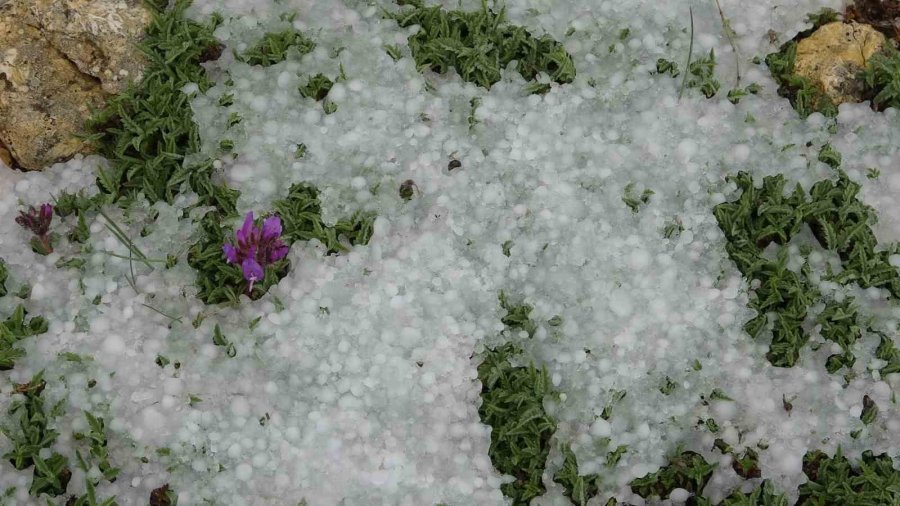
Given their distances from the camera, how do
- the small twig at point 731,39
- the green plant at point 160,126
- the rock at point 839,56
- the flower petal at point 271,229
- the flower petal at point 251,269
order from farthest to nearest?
the small twig at point 731,39 → the rock at point 839,56 → the green plant at point 160,126 → the flower petal at point 271,229 → the flower petal at point 251,269

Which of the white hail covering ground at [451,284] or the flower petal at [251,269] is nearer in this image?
the white hail covering ground at [451,284]

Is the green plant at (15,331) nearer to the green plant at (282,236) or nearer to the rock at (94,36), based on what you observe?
the green plant at (282,236)

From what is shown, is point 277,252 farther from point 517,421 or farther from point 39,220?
point 517,421

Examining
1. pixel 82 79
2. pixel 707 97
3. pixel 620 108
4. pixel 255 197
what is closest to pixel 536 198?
pixel 620 108

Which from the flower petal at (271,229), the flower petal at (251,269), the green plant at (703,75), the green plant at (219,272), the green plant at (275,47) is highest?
the green plant at (703,75)

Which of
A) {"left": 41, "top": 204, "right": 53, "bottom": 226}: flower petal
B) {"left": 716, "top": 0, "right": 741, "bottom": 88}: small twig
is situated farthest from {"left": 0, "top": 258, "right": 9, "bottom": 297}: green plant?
{"left": 716, "top": 0, "right": 741, "bottom": 88}: small twig

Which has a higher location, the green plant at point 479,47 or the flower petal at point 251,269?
the green plant at point 479,47

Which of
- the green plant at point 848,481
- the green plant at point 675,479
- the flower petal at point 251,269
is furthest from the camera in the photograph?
the flower petal at point 251,269

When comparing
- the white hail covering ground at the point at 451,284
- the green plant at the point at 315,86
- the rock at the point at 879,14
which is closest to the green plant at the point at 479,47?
the white hail covering ground at the point at 451,284
